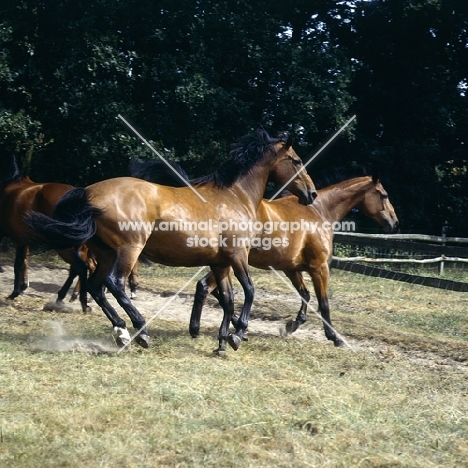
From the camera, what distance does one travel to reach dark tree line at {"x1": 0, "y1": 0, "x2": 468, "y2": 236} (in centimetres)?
1474

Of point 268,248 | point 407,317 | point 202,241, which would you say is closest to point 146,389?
point 202,241

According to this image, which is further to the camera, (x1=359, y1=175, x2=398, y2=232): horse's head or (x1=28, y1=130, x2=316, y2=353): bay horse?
(x1=359, y1=175, x2=398, y2=232): horse's head

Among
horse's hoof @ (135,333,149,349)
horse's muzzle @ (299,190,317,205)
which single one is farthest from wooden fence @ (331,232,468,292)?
horse's hoof @ (135,333,149,349)

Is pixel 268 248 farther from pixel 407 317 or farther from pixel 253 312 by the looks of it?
pixel 407 317

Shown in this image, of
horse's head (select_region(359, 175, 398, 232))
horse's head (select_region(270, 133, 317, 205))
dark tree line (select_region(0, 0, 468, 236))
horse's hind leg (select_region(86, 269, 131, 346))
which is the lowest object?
horse's hind leg (select_region(86, 269, 131, 346))

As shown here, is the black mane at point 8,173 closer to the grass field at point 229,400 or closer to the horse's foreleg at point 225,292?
the grass field at point 229,400

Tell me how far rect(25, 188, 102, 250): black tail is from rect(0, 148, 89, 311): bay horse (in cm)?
245

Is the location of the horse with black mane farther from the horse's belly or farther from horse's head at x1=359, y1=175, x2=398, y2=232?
the horse's belly

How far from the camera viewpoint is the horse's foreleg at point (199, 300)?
8.27 meters

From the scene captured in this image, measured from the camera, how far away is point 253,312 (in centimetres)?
1052

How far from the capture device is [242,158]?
8.32 m

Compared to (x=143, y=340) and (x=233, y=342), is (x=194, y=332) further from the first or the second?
(x=143, y=340)

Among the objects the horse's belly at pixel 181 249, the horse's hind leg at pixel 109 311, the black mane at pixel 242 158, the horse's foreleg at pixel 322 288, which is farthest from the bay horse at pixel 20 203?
the horse's foreleg at pixel 322 288

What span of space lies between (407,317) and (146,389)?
6089mm
